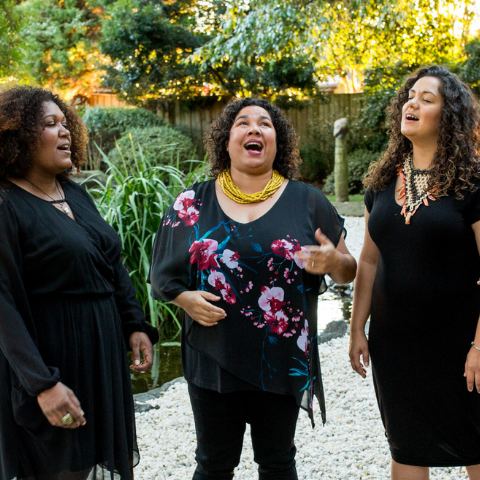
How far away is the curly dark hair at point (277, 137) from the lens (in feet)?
7.25

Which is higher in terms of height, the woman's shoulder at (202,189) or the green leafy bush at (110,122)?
the green leafy bush at (110,122)

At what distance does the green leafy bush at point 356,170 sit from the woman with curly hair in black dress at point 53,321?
34.7 ft

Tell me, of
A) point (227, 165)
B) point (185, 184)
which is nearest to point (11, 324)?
point (227, 165)

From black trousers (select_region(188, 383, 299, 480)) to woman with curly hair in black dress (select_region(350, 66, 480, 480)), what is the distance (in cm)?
42

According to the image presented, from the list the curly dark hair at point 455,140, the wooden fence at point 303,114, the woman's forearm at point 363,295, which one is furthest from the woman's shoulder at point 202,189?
the wooden fence at point 303,114

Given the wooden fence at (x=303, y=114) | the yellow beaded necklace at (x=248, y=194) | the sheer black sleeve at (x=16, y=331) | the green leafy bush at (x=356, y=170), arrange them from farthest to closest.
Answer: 1. the wooden fence at (x=303, y=114)
2. the green leafy bush at (x=356, y=170)
3. the yellow beaded necklace at (x=248, y=194)
4. the sheer black sleeve at (x=16, y=331)

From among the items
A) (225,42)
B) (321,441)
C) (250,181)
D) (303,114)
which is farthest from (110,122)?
(250,181)

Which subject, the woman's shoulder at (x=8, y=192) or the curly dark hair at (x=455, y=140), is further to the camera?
the curly dark hair at (x=455, y=140)

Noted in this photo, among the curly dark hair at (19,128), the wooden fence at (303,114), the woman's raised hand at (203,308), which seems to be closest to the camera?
the curly dark hair at (19,128)

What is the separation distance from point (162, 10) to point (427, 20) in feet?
21.6

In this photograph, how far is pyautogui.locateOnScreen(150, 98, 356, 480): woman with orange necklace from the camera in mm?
1922

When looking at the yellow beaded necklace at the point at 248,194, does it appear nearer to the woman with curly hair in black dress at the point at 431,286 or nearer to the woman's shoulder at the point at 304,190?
the woman's shoulder at the point at 304,190

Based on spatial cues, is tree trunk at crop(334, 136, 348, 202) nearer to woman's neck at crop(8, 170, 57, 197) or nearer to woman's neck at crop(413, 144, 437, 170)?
woman's neck at crop(413, 144, 437, 170)

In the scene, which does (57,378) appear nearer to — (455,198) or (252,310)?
(252,310)
